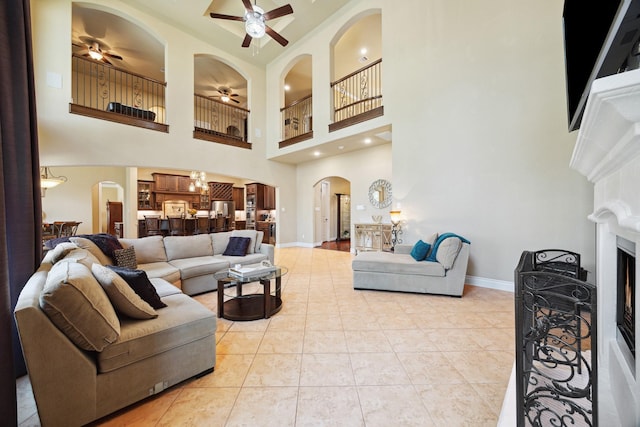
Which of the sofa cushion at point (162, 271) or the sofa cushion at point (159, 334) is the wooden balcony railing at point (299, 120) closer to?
the sofa cushion at point (162, 271)

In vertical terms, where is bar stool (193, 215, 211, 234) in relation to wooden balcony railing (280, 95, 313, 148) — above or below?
below

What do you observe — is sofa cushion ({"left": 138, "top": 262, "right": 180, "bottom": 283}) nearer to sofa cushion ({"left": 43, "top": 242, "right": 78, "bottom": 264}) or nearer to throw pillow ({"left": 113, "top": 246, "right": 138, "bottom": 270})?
throw pillow ({"left": 113, "top": 246, "right": 138, "bottom": 270})

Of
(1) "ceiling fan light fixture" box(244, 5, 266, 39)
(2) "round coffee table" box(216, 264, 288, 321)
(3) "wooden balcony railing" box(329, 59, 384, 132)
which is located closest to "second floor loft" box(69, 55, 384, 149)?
(3) "wooden balcony railing" box(329, 59, 384, 132)

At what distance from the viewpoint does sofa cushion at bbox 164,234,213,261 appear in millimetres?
3924

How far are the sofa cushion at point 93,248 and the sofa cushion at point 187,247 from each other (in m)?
0.83

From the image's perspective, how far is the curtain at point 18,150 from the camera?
156 cm

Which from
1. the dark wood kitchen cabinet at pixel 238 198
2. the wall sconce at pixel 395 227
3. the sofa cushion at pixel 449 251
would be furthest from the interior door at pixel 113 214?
the sofa cushion at pixel 449 251

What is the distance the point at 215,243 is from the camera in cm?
445

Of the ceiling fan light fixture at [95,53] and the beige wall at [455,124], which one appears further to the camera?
the ceiling fan light fixture at [95,53]

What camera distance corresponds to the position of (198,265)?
3609 mm

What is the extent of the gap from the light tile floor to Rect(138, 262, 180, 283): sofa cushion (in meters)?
0.61

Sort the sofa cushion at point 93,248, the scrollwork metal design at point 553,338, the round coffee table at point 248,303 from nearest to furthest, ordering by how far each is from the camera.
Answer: the scrollwork metal design at point 553,338 < the round coffee table at point 248,303 < the sofa cushion at point 93,248

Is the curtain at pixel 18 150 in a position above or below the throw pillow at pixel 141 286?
above

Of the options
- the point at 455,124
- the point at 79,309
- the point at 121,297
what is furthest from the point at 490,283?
the point at 79,309
